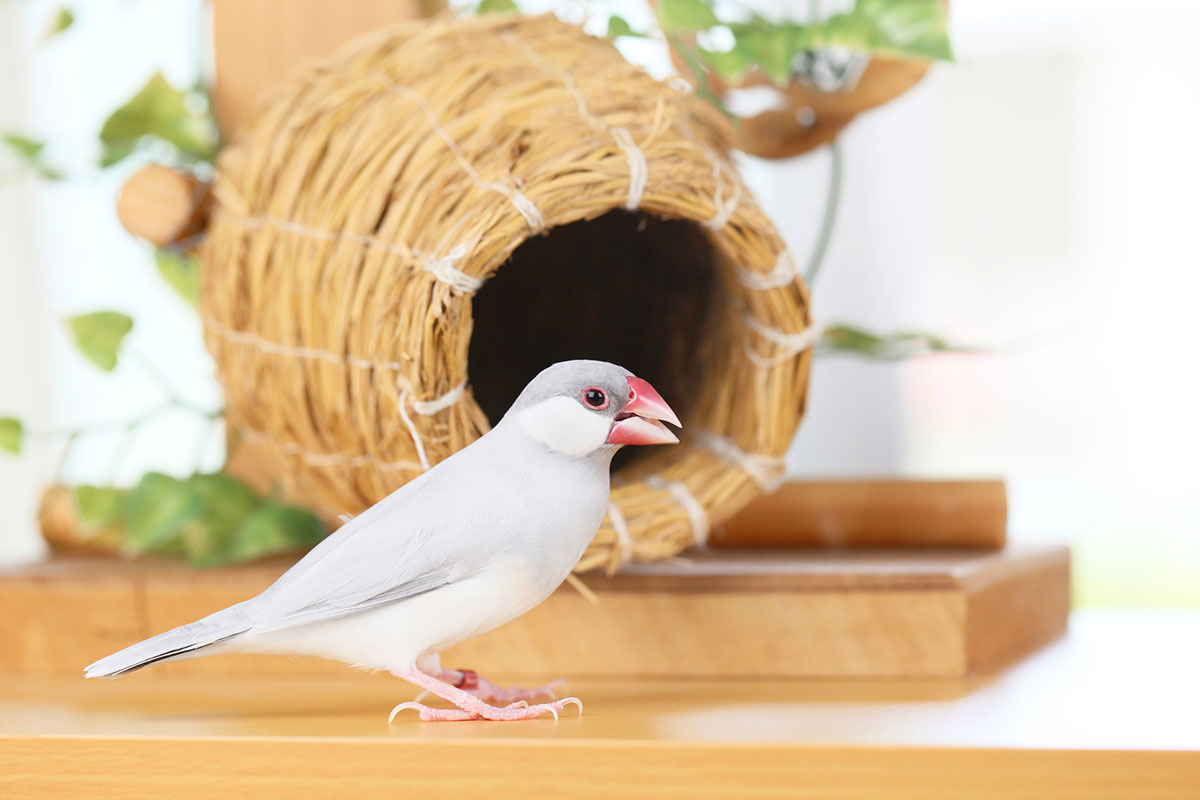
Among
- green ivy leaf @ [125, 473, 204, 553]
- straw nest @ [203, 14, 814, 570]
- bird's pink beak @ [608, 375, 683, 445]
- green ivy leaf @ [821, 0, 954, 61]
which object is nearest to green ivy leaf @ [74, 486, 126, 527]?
green ivy leaf @ [125, 473, 204, 553]

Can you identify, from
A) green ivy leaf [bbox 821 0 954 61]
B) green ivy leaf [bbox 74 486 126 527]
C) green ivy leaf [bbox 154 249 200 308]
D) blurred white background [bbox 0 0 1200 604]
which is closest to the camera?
green ivy leaf [bbox 821 0 954 61]

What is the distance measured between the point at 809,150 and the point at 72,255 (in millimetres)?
809

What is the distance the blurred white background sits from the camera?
1.21 metres

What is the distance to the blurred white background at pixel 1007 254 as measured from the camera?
3.96 feet

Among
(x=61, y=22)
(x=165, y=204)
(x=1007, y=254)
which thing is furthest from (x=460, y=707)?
(x=1007, y=254)

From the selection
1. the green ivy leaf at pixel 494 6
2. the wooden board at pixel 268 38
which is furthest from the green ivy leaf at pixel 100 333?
the green ivy leaf at pixel 494 6

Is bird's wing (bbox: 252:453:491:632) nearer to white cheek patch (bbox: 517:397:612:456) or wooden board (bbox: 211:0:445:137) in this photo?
white cheek patch (bbox: 517:397:612:456)

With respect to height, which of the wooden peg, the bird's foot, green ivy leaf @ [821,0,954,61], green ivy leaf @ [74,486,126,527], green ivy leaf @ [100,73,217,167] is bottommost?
green ivy leaf @ [74,486,126,527]

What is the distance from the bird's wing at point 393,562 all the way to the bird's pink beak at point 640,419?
7cm

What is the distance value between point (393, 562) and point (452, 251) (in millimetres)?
161

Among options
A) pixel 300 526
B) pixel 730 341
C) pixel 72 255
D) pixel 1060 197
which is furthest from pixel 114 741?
pixel 1060 197

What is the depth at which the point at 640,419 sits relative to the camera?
0.52 meters

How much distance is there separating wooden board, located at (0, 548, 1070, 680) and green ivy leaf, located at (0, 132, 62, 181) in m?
0.37

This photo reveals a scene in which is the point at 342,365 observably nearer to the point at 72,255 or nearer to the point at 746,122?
the point at 746,122
